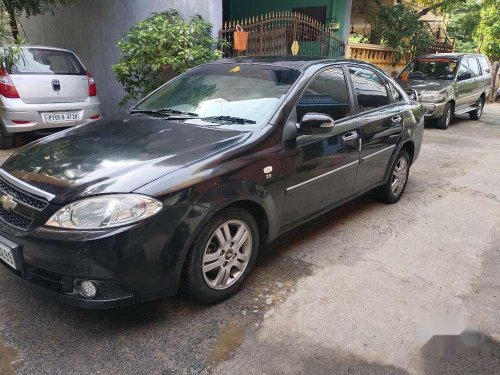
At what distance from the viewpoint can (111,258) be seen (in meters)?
2.29

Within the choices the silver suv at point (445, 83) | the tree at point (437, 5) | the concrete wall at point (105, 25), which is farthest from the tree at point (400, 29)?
the concrete wall at point (105, 25)

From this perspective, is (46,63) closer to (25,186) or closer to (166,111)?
(166,111)

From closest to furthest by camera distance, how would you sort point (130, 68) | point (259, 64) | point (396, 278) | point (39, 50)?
point (396, 278) < point (259, 64) < point (39, 50) < point (130, 68)

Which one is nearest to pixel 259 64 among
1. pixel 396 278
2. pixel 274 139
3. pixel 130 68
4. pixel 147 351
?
pixel 274 139

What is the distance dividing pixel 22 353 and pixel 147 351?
676 millimetres

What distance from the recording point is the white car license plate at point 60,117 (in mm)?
6195

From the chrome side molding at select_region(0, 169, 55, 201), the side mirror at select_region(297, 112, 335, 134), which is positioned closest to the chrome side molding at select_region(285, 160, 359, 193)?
the side mirror at select_region(297, 112, 335, 134)

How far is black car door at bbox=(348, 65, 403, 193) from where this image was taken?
4.10 metres

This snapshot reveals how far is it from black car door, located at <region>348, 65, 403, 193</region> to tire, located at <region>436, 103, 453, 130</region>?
6.04 metres

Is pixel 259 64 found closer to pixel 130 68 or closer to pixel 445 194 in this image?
pixel 445 194

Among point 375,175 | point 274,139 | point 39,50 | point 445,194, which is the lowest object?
point 445,194

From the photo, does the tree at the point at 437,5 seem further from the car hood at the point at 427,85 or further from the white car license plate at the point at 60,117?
the white car license plate at the point at 60,117

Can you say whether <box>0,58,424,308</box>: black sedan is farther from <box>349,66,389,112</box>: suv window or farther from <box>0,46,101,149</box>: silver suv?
<box>0,46,101,149</box>: silver suv

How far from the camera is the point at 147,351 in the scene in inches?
95.7
